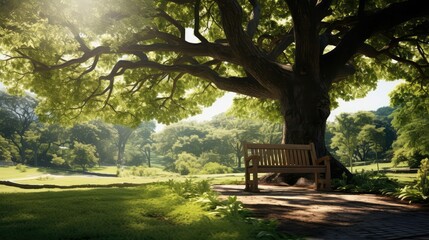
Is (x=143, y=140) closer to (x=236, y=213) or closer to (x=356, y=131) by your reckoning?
(x=356, y=131)

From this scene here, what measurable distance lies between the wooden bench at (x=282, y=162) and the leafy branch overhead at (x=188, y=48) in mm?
3012

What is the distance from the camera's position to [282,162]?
10570 millimetres

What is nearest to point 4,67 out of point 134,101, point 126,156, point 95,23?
point 134,101

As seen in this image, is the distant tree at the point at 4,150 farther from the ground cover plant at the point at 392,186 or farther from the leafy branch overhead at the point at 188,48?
the ground cover plant at the point at 392,186

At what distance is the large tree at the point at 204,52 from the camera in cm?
947

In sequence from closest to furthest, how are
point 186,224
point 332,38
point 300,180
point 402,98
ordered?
point 186,224
point 300,180
point 332,38
point 402,98

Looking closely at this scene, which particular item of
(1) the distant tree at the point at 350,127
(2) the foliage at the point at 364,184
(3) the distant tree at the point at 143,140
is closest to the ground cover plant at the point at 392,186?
(2) the foliage at the point at 364,184

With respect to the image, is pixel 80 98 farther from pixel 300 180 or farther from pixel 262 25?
A: pixel 300 180

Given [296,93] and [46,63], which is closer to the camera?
[296,93]

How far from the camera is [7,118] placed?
7012 cm

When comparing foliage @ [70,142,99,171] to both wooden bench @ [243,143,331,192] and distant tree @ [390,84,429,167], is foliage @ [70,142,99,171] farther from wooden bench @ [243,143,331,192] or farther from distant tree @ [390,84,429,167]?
wooden bench @ [243,143,331,192]

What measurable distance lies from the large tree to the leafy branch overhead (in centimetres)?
4

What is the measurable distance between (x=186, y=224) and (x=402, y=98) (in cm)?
2230

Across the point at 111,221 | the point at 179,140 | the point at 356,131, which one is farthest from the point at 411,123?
the point at 179,140
